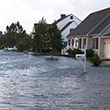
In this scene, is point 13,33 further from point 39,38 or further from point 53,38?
point 53,38

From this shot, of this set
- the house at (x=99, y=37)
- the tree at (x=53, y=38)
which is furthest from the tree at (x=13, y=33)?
the tree at (x=53, y=38)

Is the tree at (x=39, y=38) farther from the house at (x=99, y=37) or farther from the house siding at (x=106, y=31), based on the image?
the house siding at (x=106, y=31)

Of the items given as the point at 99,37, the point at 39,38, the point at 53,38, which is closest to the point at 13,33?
the point at 39,38

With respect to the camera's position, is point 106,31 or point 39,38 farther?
point 39,38

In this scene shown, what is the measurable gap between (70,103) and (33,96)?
1.61 meters

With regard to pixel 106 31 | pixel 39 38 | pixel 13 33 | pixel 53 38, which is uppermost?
pixel 13 33

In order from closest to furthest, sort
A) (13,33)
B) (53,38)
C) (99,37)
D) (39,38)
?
1. (99,37)
2. (53,38)
3. (39,38)
4. (13,33)

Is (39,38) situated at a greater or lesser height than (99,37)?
greater

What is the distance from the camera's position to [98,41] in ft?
125

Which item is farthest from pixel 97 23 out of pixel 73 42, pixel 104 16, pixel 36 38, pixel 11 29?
pixel 11 29

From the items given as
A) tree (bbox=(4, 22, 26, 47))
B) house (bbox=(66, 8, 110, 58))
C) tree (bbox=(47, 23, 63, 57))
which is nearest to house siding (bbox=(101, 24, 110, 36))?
house (bbox=(66, 8, 110, 58))

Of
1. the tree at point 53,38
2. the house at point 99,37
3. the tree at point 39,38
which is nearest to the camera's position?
the house at point 99,37

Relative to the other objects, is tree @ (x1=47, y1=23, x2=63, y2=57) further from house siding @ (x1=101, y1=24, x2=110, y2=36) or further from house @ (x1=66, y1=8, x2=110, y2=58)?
house siding @ (x1=101, y1=24, x2=110, y2=36)

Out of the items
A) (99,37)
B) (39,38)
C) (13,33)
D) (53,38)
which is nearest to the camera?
(99,37)
